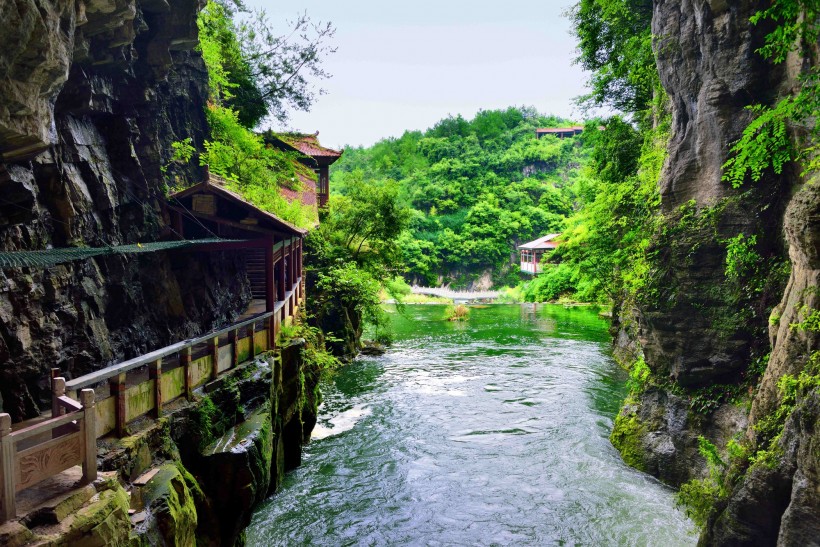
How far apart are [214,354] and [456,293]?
48.0 m

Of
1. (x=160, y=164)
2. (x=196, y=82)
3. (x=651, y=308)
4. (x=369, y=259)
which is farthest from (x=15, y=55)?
(x=369, y=259)

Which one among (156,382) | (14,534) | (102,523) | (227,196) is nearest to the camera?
(14,534)

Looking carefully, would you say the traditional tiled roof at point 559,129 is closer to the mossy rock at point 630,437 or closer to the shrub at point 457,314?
the shrub at point 457,314

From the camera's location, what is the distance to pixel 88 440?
225 inches

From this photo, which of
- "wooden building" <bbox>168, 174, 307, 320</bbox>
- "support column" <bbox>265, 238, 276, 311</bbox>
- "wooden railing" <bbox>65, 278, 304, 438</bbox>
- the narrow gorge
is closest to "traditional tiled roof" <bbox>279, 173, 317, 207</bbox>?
the narrow gorge

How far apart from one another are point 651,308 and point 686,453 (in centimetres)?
306

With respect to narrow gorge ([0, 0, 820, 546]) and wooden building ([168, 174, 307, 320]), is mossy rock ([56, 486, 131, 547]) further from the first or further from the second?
wooden building ([168, 174, 307, 320])

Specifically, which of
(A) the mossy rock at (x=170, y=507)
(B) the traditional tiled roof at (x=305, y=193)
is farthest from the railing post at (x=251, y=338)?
(B) the traditional tiled roof at (x=305, y=193)

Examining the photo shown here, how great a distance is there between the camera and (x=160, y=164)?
12953mm

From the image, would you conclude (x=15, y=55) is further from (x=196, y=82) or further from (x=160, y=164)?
(x=196, y=82)

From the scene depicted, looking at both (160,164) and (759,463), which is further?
(160,164)

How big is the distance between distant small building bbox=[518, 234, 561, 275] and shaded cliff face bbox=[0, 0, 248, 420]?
42.2 meters

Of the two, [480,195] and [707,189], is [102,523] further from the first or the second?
[480,195]

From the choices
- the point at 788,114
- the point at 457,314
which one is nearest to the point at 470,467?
the point at 788,114
